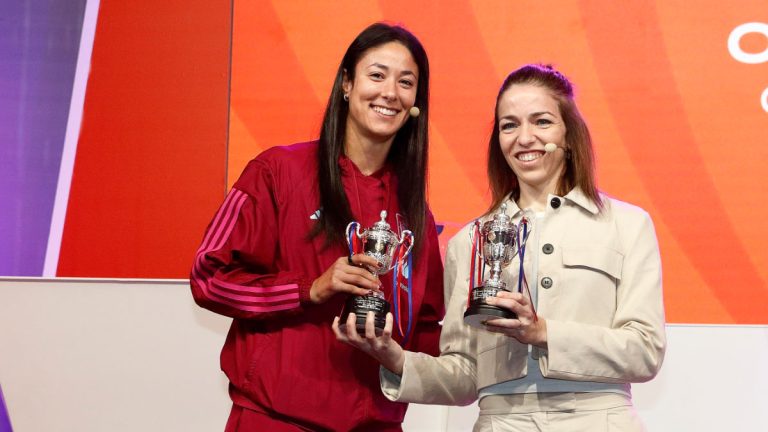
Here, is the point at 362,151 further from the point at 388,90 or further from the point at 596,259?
the point at 596,259

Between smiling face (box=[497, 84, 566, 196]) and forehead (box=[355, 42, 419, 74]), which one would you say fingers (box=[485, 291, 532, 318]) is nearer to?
smiling face (box=[497, 84, 566, 196])

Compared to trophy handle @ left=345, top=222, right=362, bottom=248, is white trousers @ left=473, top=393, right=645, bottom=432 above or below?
below

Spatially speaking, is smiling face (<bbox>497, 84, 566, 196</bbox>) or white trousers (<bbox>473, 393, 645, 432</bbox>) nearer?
white trousers (<bbox>473, 393, 645, 432</bbox>)

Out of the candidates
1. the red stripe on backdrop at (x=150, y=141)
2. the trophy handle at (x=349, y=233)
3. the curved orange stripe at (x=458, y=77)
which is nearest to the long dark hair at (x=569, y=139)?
the trophy handle at (x=349, y=233)

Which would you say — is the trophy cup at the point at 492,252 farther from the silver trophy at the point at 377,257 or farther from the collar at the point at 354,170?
the collar at the point at 354,170

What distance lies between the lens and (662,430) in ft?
9.40

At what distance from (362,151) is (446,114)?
95 centimetres

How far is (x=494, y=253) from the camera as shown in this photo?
1977 millimetres

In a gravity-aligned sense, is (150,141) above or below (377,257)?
above

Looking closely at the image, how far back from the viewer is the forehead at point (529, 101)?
6.97 ft

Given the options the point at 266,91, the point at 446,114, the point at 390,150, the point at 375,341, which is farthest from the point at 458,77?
the point at 375,341

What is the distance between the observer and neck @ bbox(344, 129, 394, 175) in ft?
7.38

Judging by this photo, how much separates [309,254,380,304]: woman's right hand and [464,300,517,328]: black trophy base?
218 millimetres

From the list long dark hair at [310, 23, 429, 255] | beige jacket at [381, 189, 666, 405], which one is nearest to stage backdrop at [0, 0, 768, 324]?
long dark hair at [310, 23, 429, 255]
